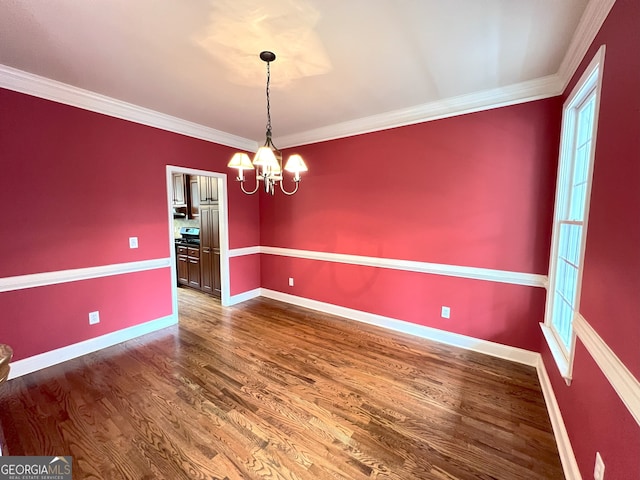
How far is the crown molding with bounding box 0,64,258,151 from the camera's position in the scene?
2.24 meters

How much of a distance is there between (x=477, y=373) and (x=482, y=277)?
3.09 feet

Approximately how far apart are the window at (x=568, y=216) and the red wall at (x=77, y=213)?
159 inches

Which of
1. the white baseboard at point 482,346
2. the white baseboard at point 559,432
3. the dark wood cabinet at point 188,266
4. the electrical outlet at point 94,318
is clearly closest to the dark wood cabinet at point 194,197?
the dark wood cabinet at point 188,266

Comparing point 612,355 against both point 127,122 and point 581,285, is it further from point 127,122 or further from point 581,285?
point 127,122

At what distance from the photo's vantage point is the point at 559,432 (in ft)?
5.65

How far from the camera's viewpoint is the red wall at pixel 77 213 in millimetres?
2320

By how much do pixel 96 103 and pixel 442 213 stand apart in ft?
12.6

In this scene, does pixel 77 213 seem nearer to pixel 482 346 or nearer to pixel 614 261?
pixel 614 261

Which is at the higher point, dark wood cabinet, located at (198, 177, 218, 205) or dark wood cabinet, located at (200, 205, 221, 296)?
dark wood cabinet, located at (198, 177, 218, 205)

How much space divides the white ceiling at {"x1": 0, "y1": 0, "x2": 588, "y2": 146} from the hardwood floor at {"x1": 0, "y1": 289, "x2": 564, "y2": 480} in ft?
8.71

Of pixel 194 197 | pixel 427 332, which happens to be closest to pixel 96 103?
pixel 194 197

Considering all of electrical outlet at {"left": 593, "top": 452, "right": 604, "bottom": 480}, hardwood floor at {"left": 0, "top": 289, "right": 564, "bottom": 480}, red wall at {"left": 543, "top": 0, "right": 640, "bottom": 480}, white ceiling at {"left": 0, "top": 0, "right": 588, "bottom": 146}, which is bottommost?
hardwood floor at {"left": 0, "top": 289, "right": 564, "bottom": 480}

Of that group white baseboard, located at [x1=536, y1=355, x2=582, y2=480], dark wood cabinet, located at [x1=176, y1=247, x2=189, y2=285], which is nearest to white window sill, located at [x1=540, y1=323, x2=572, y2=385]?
white baseboard, located at [x1=536, y1=355, x2=582, y2=480]

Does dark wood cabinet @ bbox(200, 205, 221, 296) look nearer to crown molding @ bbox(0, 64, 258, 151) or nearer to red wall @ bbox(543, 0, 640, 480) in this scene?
crown molding @ bbox(0, 64, 258, 151)
